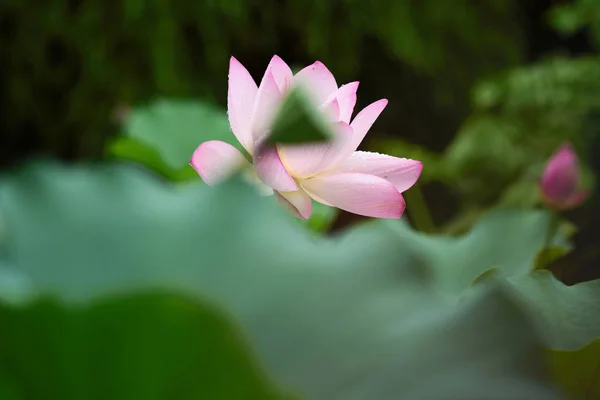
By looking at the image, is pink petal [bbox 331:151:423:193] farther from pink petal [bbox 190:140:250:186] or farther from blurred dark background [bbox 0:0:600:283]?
blurred dark background [bbox 0:0:600:283]

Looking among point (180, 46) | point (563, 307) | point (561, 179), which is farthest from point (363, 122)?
point (180, 46)

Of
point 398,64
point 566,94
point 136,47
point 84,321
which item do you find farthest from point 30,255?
point 398,64

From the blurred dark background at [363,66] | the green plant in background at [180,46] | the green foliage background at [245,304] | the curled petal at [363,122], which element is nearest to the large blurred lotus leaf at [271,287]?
the green foliage background at [245,304]

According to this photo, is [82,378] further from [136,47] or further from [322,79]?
[136,47]

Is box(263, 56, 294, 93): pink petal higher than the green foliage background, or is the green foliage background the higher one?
box(263, 56, 294, 93): pink petal

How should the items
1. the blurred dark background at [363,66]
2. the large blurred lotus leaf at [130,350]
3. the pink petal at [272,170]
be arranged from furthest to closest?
1. the blurred dark background at [363,66]
2. the pink petal at [272,170]
3. the large blurred lotus leaf at [130,350]

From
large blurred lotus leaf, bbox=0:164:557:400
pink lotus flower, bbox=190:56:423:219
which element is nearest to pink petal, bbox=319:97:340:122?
pink lotus flower, bbox=190:56:423:219

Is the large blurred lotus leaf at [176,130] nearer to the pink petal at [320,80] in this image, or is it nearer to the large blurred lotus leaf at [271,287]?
the pink petal at [320,80]
